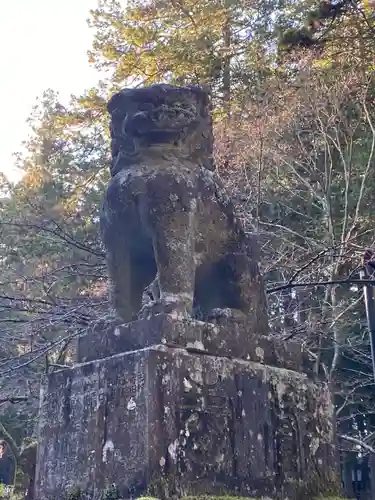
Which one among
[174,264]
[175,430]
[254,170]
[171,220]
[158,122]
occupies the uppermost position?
[254,170]

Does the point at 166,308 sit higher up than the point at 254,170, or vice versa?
the point at 254,170

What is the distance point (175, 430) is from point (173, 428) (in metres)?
0.02

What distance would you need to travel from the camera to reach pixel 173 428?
3.57 m

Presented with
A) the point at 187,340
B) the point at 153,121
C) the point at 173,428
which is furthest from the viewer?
the point at 153,121

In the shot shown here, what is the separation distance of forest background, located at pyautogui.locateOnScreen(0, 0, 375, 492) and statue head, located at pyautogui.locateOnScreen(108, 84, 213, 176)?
4.27 m

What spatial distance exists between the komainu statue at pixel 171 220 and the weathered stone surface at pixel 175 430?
424 mm

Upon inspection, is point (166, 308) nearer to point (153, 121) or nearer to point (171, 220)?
point (171, 220)

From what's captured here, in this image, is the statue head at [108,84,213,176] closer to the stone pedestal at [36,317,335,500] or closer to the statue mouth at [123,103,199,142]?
the statue mouth at [123,103,199,142]

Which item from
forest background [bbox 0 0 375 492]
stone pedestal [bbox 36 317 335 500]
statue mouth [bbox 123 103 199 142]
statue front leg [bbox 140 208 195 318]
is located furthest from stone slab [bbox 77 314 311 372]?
forest background [bbox 0 0 375 492]

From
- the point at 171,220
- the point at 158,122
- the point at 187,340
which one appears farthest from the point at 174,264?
the point at 158,122

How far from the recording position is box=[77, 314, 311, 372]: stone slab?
3.83 metres

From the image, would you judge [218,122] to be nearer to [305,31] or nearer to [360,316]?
[305,31]

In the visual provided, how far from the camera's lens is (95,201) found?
1620cm

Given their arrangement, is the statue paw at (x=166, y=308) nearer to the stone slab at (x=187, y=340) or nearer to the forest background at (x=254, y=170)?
the stone slab at (x=187, y=340)
